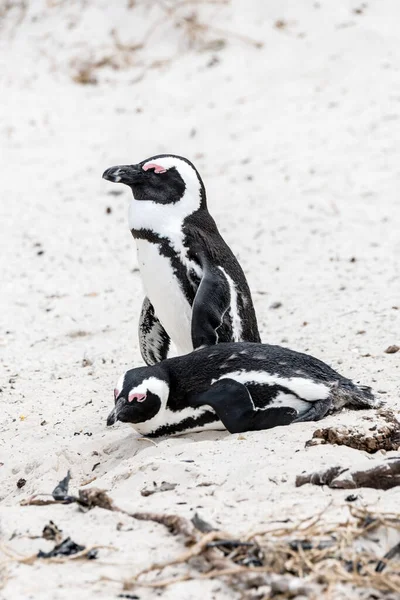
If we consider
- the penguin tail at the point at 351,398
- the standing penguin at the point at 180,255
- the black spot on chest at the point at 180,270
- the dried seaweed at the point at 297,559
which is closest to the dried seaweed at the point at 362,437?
the penguin tail at the point at 351,398

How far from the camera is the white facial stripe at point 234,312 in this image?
457 cm

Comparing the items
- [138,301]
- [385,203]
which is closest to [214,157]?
[385,203]

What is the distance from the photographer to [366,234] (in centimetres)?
691

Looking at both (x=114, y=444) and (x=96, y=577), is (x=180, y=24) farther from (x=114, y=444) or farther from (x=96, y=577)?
(x=96, y=577)

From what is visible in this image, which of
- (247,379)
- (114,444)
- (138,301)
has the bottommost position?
(138,301)

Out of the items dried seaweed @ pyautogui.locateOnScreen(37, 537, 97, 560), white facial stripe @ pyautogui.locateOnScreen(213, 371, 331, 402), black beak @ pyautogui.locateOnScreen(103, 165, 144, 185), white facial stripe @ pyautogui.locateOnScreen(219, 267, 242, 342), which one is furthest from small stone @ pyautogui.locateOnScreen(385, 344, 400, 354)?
dried seaweed @ pyautogui.locateOnScreen(37, 537, 97, 560)

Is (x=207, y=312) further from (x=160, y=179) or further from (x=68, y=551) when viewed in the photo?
(x=68, y=551)

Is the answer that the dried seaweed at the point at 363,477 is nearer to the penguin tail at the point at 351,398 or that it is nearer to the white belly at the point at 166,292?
the penguin tail at the point at 351,398

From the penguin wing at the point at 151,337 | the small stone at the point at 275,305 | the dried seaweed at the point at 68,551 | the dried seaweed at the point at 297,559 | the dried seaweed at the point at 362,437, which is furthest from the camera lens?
the small stone at the point at 275,305

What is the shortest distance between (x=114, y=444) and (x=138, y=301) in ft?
7.92

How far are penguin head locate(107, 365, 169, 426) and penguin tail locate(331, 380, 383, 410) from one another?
0.68 metres

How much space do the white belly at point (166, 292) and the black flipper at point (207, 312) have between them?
0.66 ft

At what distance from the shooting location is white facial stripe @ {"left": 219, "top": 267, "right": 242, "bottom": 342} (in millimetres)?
4570

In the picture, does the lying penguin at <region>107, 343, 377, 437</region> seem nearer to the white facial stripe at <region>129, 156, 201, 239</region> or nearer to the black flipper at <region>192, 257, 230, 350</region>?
the black flipper at <region>192, 257, 230, 350</region>
